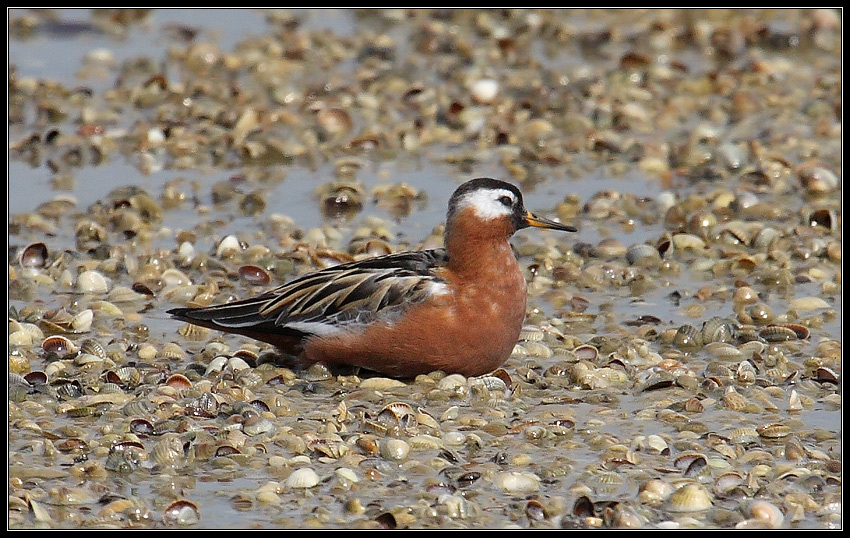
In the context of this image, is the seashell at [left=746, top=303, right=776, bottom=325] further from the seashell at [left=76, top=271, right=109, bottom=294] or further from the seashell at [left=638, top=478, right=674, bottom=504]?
the seashell at [left=76, top=271, right=109, bottom=294]

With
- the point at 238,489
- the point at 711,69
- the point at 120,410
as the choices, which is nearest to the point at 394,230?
the point at 120,410

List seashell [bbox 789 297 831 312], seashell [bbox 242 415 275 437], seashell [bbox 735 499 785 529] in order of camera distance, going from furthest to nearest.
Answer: seashell [bbox 789 297 831 312] → seashell [bbox 242 415 275 437] → seashell [bbox 735 499 785 529]

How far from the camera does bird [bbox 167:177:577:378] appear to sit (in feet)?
28.6

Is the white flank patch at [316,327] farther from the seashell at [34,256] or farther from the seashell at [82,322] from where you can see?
the seashell at [34,256]

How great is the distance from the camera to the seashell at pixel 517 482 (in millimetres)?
7277

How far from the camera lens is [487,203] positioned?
354 inches

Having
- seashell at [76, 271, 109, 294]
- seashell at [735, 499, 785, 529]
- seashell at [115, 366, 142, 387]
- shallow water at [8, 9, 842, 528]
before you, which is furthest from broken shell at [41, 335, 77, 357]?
seashell at [735, 499, 785, 529]

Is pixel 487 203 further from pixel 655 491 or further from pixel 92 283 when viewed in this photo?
pixel 92 283

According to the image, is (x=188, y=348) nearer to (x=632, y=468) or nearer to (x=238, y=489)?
(x=238, y=489)

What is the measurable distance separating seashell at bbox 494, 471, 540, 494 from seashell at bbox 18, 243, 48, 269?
536 centimetres

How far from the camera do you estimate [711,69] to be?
56.0 feet

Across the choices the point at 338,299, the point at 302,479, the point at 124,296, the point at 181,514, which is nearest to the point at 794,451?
the point at 302,479

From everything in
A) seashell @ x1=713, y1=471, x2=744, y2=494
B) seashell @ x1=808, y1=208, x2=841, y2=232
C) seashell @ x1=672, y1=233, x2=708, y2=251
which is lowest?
seashell @ x1=713, y1=471, x2=744, y2=494

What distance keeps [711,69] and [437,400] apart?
9.77 meters
